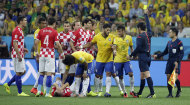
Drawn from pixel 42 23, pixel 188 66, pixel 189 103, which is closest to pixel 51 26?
pixel 42 23

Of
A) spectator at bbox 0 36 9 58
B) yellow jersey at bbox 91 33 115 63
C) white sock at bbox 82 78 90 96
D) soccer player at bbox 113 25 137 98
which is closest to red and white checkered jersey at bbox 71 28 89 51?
yellow jersey at bbox 91 33 115 63

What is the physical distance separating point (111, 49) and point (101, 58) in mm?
435

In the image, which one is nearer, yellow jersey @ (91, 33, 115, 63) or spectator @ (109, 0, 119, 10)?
yellow jersey @ (91, 33, 115, 63)

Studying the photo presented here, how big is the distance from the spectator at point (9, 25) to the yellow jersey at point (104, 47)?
8.04m

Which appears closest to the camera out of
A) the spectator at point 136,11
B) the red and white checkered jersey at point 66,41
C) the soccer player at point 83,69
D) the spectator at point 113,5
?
the soccer player at point 83,69

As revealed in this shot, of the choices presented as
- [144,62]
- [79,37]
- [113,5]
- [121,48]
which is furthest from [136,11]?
[144,62]

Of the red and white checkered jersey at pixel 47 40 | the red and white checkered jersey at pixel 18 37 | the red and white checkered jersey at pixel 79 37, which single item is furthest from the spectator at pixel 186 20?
the red and white checkered jersey at pixel 18 37

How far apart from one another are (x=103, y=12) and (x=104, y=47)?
9.20 m

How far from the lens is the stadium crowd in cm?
2114

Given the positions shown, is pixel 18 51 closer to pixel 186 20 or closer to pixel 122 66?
pixel 122 66

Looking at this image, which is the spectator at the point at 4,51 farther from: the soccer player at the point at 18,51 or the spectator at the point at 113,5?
the spectator at the point at 113,5

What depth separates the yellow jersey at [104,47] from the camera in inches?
535

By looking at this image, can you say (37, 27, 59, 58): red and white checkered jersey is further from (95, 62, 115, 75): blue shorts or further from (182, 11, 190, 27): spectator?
(182, 11, 190, 27): spectator

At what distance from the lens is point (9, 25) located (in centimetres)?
2158
